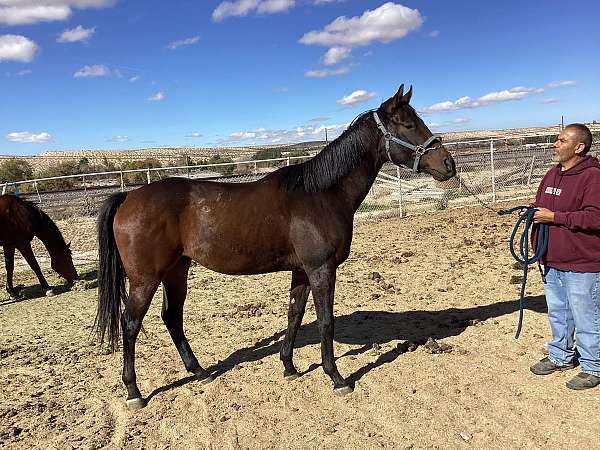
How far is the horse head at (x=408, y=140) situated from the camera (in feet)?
12.6

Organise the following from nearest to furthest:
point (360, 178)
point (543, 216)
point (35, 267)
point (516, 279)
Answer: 1. point (543, 216)
2. point (360, 178)
3. point (516, 279)
4. point (35, 267)

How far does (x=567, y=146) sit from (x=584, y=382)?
1819 millimetres

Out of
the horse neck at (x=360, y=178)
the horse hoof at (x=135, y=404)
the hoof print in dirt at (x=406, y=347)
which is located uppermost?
the horse neck at (x=360, y=178)

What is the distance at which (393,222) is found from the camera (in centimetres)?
1265

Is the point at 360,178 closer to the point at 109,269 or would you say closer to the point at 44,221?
the point at 109,269

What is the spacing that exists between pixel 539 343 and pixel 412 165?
2.18m

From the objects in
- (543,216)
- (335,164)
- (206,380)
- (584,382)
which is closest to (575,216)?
(543,216)

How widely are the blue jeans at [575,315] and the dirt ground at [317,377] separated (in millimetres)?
240

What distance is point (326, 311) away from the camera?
151 inches

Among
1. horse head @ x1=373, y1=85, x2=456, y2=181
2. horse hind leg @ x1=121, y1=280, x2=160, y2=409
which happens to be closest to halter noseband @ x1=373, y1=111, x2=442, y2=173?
horse head @ x1=373, y1=85, x2=456, y2=181

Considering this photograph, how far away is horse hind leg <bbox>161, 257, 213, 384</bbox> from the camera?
420cm

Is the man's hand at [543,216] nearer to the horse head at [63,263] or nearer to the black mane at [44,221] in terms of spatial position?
the horse head at [63,263]

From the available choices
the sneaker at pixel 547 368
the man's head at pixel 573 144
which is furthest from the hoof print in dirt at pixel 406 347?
the man's head at pixel 573 144

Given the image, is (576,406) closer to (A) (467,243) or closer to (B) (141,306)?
(B) (141,306)
